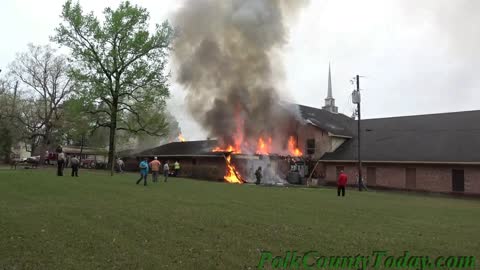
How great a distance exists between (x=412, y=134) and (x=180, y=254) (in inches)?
1223

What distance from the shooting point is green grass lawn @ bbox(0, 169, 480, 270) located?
6.55m

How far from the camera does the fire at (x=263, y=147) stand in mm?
35250

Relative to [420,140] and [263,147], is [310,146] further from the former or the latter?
[420,140]

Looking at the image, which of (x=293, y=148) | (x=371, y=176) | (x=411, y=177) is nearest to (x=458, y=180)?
(x=411, y=177)

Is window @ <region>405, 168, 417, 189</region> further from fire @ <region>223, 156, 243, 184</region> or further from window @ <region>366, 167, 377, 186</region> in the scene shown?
fire @ <region>223, 156, 243, 184</region>

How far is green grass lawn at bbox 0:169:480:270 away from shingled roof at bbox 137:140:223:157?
75.4ft

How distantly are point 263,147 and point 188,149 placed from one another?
11.0 meters

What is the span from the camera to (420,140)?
32469 millimetres

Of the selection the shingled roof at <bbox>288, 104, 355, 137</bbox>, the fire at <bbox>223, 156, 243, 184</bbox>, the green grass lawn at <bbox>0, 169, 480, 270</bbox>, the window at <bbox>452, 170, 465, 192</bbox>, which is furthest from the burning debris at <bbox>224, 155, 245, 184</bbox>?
the green grass lawn at <bbox>0, 169, 480, 270</bbox>

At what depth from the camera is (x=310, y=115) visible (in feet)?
131

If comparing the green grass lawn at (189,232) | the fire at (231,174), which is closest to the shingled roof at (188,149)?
the fire at (231,174)

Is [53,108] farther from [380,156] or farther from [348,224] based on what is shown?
[348,224]

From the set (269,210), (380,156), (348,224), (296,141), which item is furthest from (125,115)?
(348,224)

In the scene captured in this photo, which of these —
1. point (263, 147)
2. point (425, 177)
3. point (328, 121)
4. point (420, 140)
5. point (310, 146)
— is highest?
point (328, 121)
